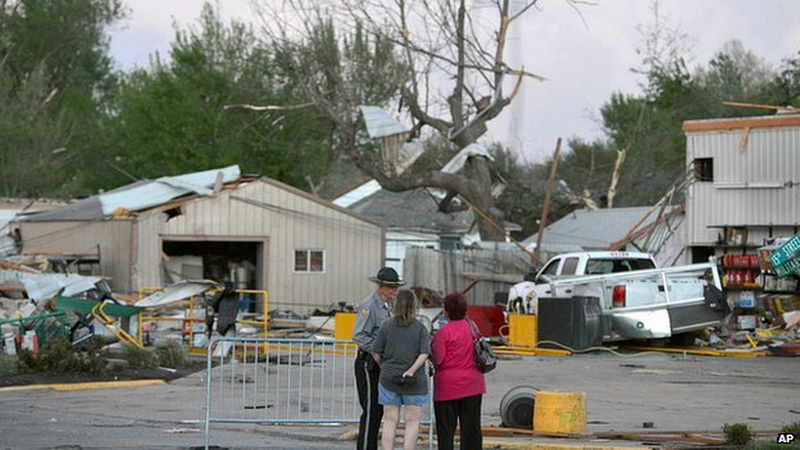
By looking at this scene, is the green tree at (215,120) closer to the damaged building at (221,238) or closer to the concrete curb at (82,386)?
the damaged building at (221,238)

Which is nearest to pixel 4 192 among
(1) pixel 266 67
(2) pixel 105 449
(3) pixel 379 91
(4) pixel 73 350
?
(1) pixel 266 67

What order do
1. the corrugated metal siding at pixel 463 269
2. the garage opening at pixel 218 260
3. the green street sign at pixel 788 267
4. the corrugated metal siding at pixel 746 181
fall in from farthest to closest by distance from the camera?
the corrugated metal siding at pixel 463 269 < the garage opening at pixel 218 260 < the corrugated metal siding at pixel 746 181 < the green street sign at pixel 788 267

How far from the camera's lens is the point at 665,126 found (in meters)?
64.4

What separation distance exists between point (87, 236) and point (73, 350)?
14590 mm

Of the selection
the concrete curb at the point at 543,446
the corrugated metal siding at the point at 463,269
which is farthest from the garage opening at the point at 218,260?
the concrete curb at the point at 543,446

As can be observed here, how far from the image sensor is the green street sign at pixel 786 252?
2380 centimetres

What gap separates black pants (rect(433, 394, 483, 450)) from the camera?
11.2m

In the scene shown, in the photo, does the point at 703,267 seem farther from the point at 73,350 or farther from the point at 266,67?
the point at 266,67

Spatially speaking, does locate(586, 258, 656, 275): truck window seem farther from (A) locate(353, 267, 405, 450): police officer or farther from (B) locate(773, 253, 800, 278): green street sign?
(A) locate(353, 267, 405, 450): police officer

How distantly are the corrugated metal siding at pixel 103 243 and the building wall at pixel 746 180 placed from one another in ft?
45.8

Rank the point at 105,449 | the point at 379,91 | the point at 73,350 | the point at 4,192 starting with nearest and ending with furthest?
the point at 105,449 < the point at 73,350 < the point at 379,91 < the point at 4,192

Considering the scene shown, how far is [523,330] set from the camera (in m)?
25.4

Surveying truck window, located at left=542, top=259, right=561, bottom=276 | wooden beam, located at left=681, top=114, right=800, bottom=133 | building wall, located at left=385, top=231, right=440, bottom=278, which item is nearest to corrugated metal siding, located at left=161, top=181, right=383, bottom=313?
building wall, located at left=385, top=231, right=440, bottom=278

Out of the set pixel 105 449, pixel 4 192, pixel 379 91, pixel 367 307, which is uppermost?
pixel 379 91
